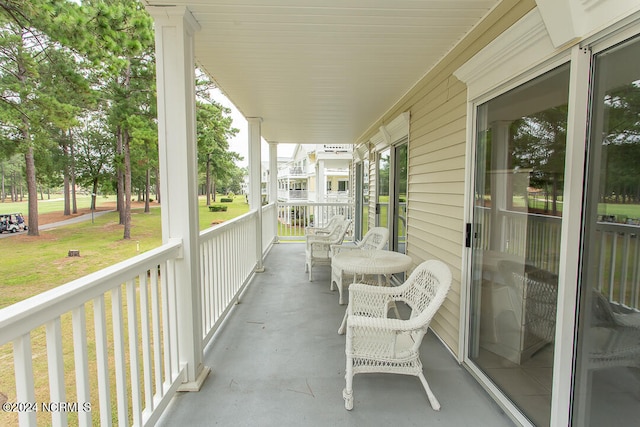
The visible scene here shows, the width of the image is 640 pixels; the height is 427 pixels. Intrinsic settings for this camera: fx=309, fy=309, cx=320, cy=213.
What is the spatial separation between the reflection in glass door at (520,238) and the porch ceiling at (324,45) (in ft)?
2.32

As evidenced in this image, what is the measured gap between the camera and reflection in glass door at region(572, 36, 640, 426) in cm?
114

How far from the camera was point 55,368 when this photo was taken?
3.37 ft

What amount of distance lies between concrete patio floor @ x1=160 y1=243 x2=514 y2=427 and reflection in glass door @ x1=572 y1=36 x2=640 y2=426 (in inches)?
27.1

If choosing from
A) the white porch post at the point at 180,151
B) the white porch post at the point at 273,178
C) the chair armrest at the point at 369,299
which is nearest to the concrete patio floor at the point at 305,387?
the white porch post at the point at 180,151

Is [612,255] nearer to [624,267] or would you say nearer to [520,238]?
[624,267]

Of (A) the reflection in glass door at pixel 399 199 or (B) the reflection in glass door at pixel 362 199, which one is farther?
(B) the reflection in glass door at pixel 362 199

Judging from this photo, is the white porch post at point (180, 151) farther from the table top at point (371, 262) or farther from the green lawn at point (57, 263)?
the table top at point (371, 262)

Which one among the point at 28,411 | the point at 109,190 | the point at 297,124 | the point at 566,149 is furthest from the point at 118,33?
the point at 109,190

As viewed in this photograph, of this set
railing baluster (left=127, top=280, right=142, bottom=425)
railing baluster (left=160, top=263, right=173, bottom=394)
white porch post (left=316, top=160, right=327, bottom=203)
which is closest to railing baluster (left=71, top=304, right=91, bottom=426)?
railing baluster (left=127, top=280, right=142, bottom=425)

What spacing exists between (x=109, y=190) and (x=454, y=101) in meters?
14.0

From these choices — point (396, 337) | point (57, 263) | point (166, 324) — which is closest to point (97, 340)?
point (166, 324)

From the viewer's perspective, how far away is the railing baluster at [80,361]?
1.12 metres

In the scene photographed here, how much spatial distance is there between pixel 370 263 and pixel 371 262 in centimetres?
4

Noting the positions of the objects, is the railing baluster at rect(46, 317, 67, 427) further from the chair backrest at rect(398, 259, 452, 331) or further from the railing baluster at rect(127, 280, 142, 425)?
the chair backrest at rect(398, 259, 452, 331)
